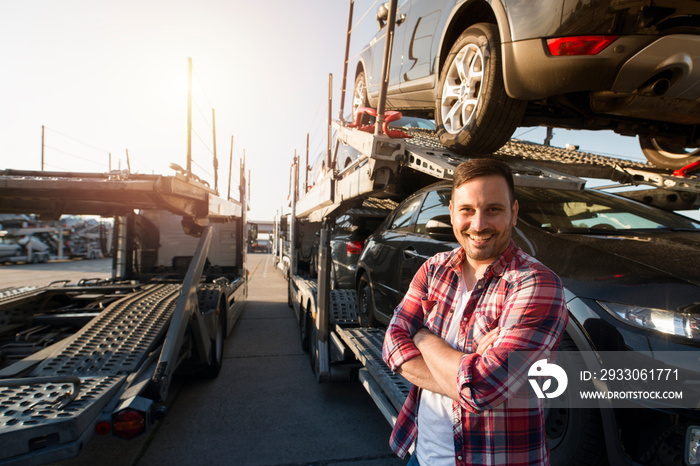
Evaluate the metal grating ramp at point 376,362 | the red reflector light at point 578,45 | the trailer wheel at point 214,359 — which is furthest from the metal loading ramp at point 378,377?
the red reflector light at point 578,45

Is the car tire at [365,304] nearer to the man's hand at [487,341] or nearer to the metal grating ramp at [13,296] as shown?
the man's hand at [487,341]

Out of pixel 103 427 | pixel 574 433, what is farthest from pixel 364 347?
pixel 103 427

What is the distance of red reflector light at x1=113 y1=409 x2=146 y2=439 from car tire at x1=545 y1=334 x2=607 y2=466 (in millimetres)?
2293

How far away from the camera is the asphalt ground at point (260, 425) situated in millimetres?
2898

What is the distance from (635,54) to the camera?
204cm

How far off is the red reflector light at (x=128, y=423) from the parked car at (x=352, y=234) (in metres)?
2.89

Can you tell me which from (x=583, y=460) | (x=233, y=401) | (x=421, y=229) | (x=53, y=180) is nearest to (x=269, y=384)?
(x=233, y=401)

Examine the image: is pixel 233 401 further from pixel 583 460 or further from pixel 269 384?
pixel 583 460

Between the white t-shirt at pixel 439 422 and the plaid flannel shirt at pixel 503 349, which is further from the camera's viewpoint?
the white t-shirt at pixel 439 422

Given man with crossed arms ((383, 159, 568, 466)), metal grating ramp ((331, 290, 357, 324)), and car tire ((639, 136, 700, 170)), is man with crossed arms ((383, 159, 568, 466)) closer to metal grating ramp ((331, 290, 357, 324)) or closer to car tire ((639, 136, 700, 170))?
metal grating ramp ((331, 290, 357, 324))

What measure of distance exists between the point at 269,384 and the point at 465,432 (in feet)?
12.0

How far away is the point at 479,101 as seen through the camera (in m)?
2.42

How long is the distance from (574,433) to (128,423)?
7.95 ft

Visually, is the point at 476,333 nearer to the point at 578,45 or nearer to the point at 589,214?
the point at 589,214
